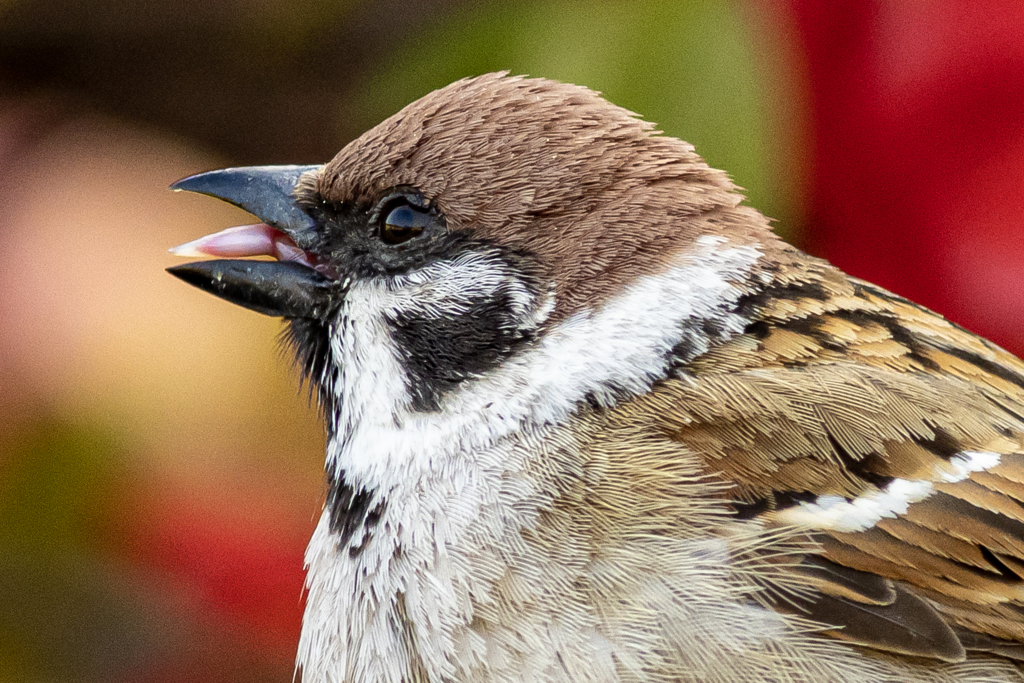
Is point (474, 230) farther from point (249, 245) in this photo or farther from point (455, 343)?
point (249, 245)

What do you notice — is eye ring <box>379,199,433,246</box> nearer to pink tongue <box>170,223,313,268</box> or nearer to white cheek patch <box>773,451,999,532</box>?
pink tongue <box>170,223,313,268</box>

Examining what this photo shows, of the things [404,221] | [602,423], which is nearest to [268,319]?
[404,221]

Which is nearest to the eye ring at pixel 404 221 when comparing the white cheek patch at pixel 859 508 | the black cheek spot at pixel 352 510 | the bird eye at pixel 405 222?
the bird eye at pixel 405 222

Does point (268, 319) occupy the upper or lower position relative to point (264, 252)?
lower

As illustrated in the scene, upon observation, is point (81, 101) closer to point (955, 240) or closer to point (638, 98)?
point (638, 98)

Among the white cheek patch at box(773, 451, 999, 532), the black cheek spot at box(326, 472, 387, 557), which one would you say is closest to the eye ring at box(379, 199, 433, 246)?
the black cheek spot at box(326, 472, 387, 557)

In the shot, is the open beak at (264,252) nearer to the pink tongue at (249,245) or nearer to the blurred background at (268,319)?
the pink tongue at (249,245)
